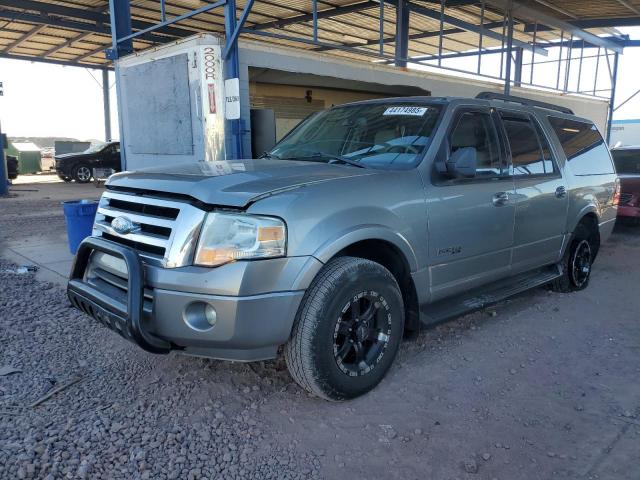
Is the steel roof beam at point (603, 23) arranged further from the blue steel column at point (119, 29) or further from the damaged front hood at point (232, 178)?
the damaged front hood at point (232, 178)

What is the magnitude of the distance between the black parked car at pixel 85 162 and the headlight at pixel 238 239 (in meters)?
18.7

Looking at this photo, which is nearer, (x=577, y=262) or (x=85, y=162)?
(x=577, y=262)

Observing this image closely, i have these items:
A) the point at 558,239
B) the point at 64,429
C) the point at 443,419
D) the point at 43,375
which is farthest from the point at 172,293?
the point at 558,239

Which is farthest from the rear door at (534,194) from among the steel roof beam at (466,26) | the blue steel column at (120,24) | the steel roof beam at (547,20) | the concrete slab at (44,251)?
the steel roof beam at (547,20)

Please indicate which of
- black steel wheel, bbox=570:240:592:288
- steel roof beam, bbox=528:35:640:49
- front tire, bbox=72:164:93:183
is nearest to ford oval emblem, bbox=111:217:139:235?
black steel wheel, bbox=570:240:592:288

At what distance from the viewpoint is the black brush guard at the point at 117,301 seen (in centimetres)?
266

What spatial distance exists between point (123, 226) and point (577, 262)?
4.56m

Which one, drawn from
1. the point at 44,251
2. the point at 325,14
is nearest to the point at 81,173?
the point at 325,14

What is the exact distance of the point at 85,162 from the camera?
20.0 m

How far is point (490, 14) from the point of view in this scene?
46.4 feet

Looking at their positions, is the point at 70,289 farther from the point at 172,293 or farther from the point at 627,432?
the point at 627,432

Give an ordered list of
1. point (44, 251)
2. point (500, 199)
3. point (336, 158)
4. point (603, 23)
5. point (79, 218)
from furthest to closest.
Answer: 1. point (603, 23)
2. point (44, 251)
3. point (79, 218)
4. point (500, 199)
5. point (336, 158)

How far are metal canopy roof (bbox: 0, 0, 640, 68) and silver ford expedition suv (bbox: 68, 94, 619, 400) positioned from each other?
733cm

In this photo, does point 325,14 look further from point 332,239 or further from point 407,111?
point 332,239
